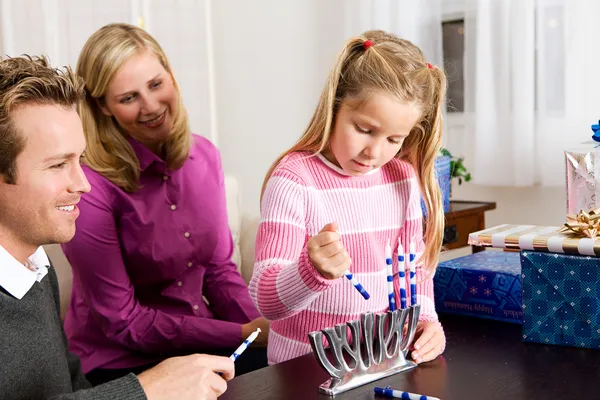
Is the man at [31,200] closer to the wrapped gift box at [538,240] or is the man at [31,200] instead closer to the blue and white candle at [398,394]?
the blue and white candle at [398,394]

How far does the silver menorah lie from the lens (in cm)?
116

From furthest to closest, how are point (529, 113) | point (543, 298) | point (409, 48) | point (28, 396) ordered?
point (529, 113) < point (409, 48) < point (543, 298) < point (28, 396)

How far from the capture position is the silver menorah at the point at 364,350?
1163mm

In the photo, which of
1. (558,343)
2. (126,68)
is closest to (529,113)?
(126,68)

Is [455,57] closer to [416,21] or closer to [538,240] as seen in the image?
[416,21]

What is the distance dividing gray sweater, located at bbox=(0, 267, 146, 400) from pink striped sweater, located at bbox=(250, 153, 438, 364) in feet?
1.13

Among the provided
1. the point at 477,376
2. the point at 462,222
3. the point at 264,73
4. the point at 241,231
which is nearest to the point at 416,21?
the point at 462,222

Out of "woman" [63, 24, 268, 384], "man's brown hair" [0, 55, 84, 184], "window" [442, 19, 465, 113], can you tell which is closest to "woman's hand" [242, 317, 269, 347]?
"woman" [63, 24, 268, 384]

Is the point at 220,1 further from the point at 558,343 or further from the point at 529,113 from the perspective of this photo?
the point at 558,343

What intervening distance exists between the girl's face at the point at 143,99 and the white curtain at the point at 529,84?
64.6 inches

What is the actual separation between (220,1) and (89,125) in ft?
8.78

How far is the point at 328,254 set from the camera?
125 cm

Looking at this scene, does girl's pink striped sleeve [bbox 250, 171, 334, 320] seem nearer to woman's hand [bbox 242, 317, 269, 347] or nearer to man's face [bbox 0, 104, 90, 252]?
man's face [bbox 0, 104, 90, 252]

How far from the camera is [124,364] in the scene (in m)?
2.11
